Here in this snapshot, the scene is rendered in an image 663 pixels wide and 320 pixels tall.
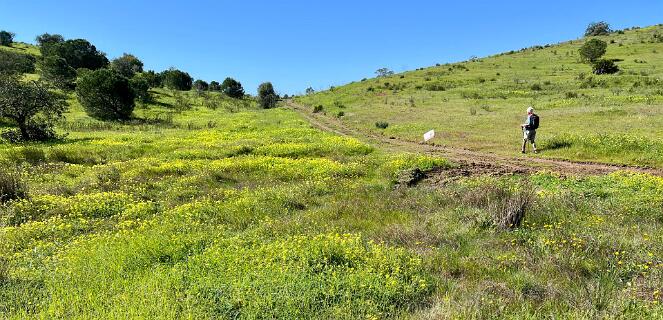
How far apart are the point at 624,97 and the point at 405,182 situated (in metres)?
27.5

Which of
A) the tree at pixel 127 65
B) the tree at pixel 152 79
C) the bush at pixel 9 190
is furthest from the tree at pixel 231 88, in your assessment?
the bush at pixel 9 190

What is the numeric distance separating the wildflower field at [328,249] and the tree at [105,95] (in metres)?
28.7

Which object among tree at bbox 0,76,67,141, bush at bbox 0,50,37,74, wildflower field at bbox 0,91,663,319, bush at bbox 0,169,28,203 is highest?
bush at bbox 0,50,37,74

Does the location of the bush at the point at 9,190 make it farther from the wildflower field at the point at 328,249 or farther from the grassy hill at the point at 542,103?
the grassy hill at the point at 542,103

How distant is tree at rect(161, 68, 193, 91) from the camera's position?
81562 mm

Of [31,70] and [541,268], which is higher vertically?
[31,70]

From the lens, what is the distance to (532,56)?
7188 cm

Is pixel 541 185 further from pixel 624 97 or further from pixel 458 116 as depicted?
pixel 624 97

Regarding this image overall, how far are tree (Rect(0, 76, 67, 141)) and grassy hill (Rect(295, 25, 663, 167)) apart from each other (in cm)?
2120

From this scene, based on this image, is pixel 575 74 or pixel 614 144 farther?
pixel 575 74

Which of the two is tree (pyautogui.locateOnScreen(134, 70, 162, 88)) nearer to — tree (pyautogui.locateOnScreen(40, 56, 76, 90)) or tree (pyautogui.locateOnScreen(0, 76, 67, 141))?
tree (pyautogui.locateOnScreen(40, 56, 76, 90))

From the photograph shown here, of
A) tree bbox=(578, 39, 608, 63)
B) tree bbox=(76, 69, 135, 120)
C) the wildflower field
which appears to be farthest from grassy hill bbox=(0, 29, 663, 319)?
tree bbox=(578, 39, 608, 63)

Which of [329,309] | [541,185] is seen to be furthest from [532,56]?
[329,309]

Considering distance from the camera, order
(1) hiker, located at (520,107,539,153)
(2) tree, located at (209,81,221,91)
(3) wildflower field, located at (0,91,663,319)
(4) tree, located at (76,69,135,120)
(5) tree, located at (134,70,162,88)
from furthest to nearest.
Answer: (2) tree, located at (209,81,221,91), (5) tree, located at (134,70,162,88), (4) tree, located at (76,69,135,120), (1) hiker, located at (520,107,539,153), (3) wildflower field, located at (0,91,663,319)
